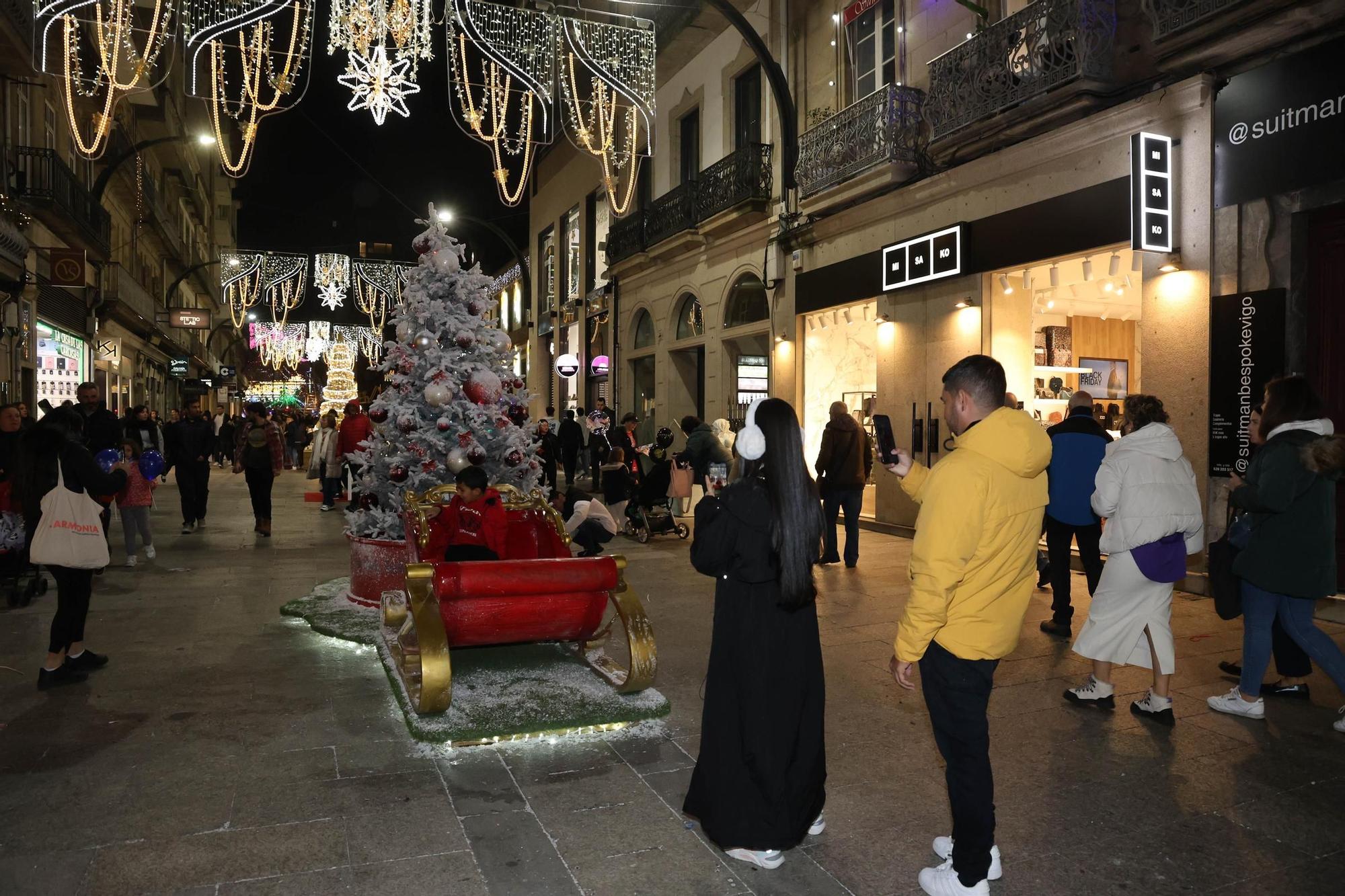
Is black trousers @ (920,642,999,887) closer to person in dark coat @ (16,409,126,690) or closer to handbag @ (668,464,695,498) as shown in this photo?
person in dark coat @ (16,409,126,690)

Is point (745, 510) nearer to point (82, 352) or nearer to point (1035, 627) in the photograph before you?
point (1035, 627)

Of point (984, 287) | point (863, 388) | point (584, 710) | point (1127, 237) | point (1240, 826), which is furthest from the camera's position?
point (863, 388)

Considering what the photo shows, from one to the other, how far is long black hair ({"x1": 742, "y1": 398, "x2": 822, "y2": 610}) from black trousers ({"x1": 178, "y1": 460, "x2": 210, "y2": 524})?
36.8 ft

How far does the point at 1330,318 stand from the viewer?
7402 millimetres

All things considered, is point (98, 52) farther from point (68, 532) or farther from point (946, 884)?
point (946, 884)

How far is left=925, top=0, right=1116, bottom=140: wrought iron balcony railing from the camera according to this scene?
8961 mm

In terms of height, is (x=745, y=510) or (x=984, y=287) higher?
(x=984, y=287)

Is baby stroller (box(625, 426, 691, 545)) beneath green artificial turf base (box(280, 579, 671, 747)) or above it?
above

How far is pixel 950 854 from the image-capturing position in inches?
126

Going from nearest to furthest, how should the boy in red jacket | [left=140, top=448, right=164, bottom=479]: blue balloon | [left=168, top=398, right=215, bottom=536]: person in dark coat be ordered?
the boy in red jacket, [left=140, top=448, right=164, bottom=479]: blue balloon, [left=168, top=398, right=215, bottom=536]: person in dark coat

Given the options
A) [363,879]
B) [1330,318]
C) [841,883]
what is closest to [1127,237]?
[1330,318]

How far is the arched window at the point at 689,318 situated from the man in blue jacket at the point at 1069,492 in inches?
489

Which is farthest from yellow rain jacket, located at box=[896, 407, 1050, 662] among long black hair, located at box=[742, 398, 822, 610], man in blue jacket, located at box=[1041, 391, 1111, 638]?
man in blue jacket, located at box=[1041, 391, 1111, 638]

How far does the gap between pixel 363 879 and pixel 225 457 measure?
97.5 ft
